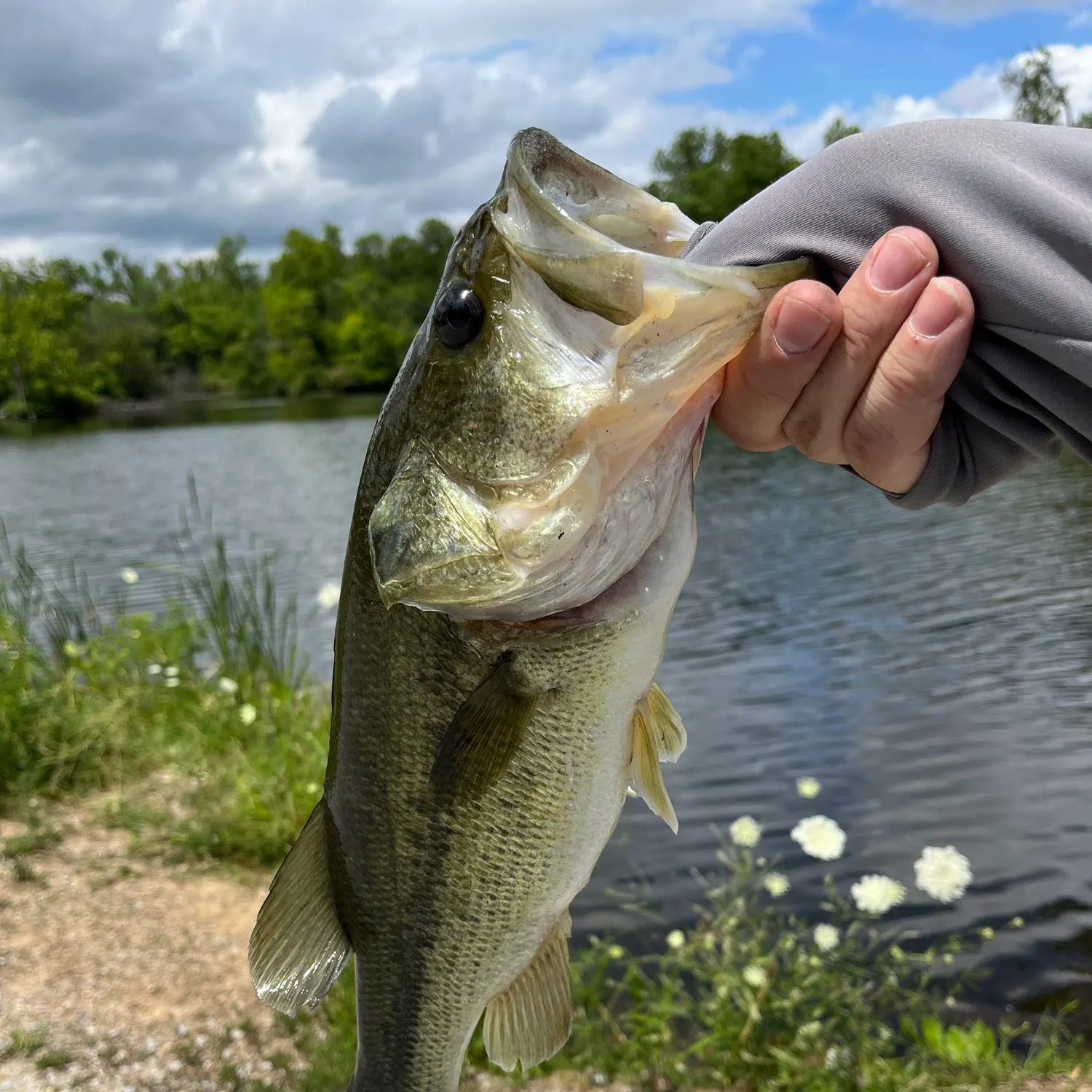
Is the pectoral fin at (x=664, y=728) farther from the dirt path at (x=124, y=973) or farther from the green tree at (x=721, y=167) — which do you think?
the green tree at (x=721, y=167)

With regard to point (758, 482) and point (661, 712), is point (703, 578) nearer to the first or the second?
point (758, 482)

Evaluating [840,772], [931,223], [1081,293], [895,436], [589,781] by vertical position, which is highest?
[931,223]

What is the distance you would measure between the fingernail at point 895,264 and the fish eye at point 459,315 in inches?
26.6

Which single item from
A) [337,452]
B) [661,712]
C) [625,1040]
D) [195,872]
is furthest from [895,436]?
[337,452]

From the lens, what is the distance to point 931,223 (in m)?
1.56

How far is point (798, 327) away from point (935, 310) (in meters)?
0.22

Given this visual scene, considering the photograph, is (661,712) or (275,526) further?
(275,526)

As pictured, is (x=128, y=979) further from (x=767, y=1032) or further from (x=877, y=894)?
(x=877, y=894)

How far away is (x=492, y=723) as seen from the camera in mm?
1778

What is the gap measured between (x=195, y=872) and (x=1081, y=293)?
18.4 feet

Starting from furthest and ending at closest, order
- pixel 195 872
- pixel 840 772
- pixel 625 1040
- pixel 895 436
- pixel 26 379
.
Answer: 1. pixel 26 379
2. pixel 840 772
3. pixel 195 872
4. pixel 625 1040
5. pixel 895 436

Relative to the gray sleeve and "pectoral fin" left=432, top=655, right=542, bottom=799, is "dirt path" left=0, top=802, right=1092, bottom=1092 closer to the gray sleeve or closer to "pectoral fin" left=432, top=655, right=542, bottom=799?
"pectoral fin" left=432, top=655, right=542, bottom=799

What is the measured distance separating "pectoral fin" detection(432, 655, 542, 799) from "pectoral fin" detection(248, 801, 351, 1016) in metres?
0.46

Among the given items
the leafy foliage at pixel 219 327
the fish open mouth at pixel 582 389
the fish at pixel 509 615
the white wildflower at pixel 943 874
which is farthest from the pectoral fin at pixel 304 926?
the leafy foliage at pixel 219 327
